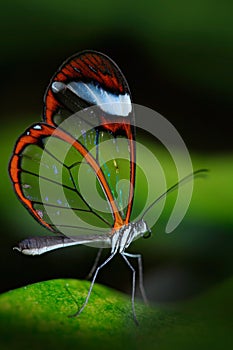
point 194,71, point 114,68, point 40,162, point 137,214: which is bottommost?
point 137,214

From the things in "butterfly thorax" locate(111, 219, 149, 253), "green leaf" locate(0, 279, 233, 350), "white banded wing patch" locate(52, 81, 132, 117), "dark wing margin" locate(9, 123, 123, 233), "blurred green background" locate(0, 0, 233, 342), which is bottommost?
"green leaf" locate(0, 279, 233, 350)

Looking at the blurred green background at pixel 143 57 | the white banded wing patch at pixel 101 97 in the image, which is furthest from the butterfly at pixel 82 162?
the blurred green background at pixel 143 57

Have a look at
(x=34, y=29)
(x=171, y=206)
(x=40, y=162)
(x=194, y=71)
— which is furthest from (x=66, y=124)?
(x=194, y=71)

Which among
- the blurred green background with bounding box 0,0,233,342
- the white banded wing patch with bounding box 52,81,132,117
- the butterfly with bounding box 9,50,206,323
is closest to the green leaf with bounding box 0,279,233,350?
the butterfly with bounding box 9,50,206,323

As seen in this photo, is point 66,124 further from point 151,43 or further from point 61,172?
point 151,43

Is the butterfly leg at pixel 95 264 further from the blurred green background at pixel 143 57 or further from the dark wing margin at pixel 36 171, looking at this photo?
the dark wing margin at pixel 36 171

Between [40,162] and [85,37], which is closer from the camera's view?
[40,162]

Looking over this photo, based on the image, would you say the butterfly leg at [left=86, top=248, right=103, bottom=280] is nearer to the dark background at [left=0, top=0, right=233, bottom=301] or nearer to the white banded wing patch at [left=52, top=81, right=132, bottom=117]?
the dark background at [left=0, top=0, right=233, bottom=301]
